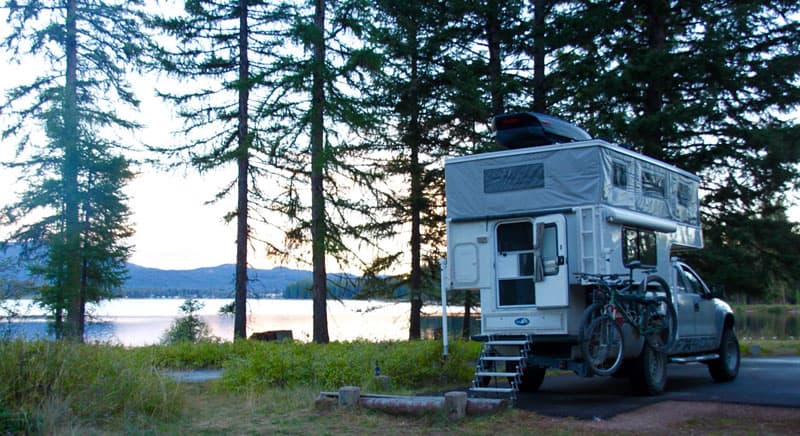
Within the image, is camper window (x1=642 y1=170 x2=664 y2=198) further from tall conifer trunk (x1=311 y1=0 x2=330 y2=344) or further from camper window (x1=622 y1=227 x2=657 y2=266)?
tall conifer trunk (x1=311 y1=0 x2=330 y2=344)

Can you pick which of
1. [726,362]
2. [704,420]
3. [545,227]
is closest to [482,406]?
[704,420]

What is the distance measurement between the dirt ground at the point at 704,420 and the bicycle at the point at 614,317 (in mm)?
819

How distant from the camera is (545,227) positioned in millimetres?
10039

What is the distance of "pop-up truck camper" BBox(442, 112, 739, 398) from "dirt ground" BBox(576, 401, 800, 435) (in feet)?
3.62

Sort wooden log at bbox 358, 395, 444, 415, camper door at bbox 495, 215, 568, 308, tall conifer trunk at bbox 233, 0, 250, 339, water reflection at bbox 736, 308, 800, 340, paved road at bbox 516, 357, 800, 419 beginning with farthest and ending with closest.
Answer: water reflection at bbox 736, 308, 800, 340
tall conifer trunk at bbox 233, 0, 250, 339
camper door at bbox 495, 215, 568, 308
paved road at bbox 516, 357, 800, 419
wooden log at bbox 358, 395, 444, 415

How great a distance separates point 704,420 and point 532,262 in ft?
9.87

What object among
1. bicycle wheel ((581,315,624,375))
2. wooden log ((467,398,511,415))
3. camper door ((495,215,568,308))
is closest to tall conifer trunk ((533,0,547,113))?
camper door ((495,215,568,308))

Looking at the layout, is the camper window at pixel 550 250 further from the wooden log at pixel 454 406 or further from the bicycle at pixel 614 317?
the wooden log at pixel 454 406

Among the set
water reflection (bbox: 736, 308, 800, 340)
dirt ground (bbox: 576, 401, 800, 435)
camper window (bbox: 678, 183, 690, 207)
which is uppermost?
camper window (bbox: 678, 183, 690, 207)

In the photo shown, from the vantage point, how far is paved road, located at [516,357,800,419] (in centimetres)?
919

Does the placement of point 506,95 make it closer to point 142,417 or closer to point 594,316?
point 594,316

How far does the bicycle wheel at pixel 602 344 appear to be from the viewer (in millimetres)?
9266

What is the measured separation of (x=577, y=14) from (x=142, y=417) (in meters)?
15.2

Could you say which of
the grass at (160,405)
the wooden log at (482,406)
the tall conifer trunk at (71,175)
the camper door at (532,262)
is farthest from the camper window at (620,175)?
the tall conifer trunk at (71,175)
